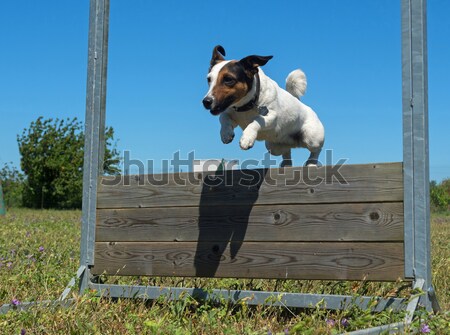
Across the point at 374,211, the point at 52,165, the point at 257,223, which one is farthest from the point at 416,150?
the point at 52,165

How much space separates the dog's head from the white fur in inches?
0.6

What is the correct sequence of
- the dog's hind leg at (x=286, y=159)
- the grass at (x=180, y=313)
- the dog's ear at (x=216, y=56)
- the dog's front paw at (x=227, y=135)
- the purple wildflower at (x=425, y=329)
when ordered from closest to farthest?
the purple wildflower at (x=425, y=329) → the grass at (x=180, y=313) → the dog's front paw at (x=227, y=135) → the dog's ear at (x=216, y=56) → the dog's hind leg at (x=286, y=159)

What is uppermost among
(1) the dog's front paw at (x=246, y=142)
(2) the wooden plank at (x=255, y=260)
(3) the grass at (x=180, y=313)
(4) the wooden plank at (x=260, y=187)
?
(1) the dog's front paw at (x=246, y=142)

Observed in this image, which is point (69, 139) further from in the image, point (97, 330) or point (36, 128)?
point (97, 330)

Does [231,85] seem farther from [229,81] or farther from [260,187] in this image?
[260,187]

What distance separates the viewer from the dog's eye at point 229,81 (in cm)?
327

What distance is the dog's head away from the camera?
3.19 meters

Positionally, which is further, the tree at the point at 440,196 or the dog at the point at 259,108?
the tree at the point at 440,196

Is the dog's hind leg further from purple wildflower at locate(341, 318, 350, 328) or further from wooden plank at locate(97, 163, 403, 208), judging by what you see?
purple wildflower at locate(341, 318, 350, 328)

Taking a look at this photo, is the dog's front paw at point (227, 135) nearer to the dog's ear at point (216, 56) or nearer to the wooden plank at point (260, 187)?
the wooden plank at point (260, 187)

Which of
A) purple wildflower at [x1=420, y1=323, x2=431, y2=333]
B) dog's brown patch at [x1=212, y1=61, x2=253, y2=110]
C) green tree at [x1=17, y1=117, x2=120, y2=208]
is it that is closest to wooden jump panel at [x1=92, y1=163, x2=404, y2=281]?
purple wildflower at [x1=420, y1=323, x2=431, y2=333]

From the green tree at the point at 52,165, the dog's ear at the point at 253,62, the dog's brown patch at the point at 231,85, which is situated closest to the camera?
the dog's brown patch at the point at 231,85

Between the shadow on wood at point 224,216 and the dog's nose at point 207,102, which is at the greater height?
the dog's nose at point 207,102

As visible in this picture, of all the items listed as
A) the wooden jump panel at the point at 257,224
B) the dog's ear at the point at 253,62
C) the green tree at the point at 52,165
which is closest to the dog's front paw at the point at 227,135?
the wooden jump panel at the point at 257,224
